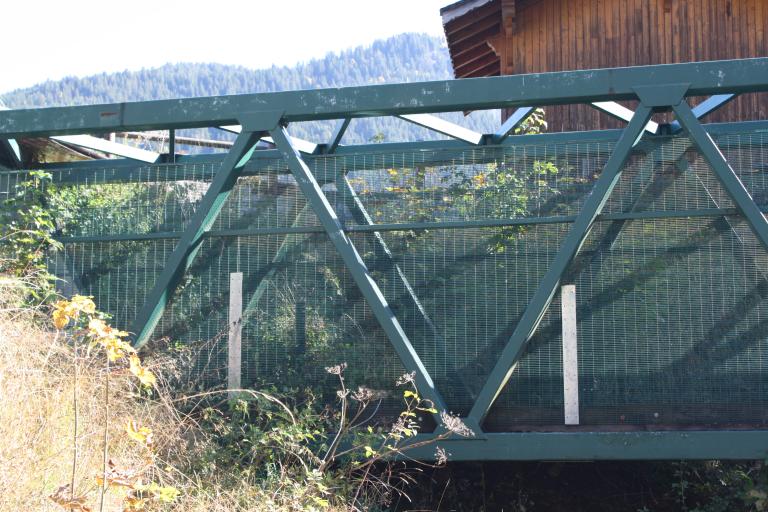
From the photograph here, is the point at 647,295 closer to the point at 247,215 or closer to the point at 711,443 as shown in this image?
the point at 711,443

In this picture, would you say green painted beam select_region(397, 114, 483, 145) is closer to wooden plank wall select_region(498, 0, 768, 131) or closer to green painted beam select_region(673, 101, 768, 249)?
green painted beam select_region(673, 101, 768, 249)

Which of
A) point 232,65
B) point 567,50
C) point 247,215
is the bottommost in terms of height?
point 247,215

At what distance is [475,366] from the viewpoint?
754 cm

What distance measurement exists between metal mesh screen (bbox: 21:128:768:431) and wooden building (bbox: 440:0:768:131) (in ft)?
17.4

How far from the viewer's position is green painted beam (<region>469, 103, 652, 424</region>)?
723 centimetres

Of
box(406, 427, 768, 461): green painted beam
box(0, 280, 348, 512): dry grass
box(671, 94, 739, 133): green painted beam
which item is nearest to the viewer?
box(0, 280, 348, 512): dry grass

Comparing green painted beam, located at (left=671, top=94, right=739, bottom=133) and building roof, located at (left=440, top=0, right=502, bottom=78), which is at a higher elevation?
building roof, located at (left=440, top=0, right=502, bottom=78)

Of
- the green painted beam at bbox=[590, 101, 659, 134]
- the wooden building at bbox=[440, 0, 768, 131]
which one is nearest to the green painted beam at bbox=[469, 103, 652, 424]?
the green painted beam at bbox=[590, 101, 659, 134]

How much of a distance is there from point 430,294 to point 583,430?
63.1 inches

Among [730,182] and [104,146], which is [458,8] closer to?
[104,146]

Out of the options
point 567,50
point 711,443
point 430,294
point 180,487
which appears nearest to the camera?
point 180,487

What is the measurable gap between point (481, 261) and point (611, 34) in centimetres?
665

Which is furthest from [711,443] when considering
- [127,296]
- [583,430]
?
[127,296]

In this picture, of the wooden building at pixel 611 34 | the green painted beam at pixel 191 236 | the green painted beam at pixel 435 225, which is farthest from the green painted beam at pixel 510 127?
the wooden building at pixel 611 34
